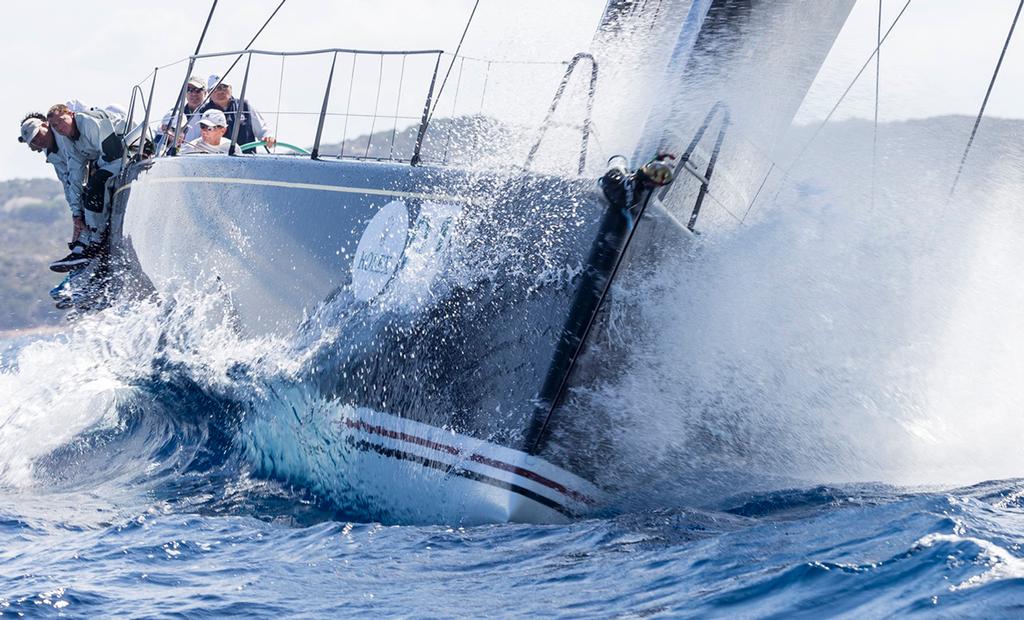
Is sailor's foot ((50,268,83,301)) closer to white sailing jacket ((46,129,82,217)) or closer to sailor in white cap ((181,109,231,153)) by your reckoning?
white sailing jacket ((46,129,82,217))

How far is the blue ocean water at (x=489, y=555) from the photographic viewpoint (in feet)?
9.64

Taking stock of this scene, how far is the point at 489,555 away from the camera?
3873 mm

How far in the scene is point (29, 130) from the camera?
8.66m

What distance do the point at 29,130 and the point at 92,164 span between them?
57cm

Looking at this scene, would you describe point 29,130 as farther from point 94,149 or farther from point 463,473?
point 463,473

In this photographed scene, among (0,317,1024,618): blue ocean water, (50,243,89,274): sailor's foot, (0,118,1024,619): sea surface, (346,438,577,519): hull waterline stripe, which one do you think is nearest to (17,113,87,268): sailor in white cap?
(50,243,89,274): sailor's foot

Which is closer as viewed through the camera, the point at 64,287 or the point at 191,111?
the point at 191,111

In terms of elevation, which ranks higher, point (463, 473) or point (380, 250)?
point (380, 250)

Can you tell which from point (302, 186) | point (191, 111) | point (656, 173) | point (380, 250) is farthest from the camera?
point (191, 111)

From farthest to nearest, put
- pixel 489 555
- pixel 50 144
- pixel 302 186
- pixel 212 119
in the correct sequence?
pixel 50 144, pixel 212 119, pixel 302 186, pixel 489 555

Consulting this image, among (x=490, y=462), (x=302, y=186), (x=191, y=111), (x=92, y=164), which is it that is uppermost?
(x=191, y=111)

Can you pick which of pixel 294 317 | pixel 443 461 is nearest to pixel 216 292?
pixel 294 317

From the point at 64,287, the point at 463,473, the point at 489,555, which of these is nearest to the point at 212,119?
the point at 64,287

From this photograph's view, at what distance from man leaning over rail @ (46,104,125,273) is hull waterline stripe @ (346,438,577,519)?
5.03m
